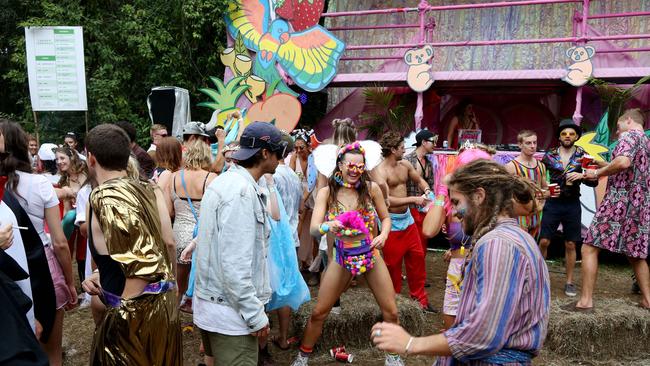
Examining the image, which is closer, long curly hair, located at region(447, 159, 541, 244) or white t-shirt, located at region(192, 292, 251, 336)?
long curly hair, located at region(447, 159, 541, 244)

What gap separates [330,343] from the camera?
4.57 metres

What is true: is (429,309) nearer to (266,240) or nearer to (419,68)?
(266,240)

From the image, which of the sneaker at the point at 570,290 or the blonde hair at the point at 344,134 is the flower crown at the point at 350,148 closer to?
the blonde hair at the point at 344,134

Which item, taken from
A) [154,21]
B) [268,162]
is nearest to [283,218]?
[268,162]

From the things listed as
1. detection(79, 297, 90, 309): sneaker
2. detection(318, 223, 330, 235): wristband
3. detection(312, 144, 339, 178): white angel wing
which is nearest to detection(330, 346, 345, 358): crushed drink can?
detection(318, 223, 330, 235): wristband

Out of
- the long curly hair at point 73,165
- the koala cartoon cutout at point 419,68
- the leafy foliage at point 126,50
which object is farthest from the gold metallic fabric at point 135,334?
the leafy foliage at point 126,50

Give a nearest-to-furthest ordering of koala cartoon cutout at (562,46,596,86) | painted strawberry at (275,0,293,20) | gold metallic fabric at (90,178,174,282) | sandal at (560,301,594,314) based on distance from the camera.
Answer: gold metallic fabric at (90,178,174,282)
sandal at (560,301,594,314)
koala cartoon cutout at (562,46,596,86)
painted strawberry at (275,0,293,20)

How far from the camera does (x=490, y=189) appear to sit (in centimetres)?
196

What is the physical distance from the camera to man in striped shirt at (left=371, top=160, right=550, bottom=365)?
1.79 m

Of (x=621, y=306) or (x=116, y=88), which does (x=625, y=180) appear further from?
(x=116, y=88)

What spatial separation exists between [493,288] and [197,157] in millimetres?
3309

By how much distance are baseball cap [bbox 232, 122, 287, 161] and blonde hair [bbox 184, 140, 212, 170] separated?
186 cm

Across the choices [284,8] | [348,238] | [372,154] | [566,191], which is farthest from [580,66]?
[348,238]

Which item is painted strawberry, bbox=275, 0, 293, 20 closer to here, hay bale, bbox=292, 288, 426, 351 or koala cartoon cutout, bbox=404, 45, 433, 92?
koala cartoon cutout, bbox=404, 45, 433, 92
